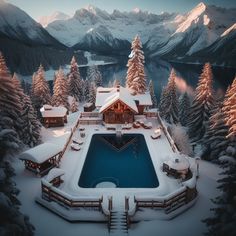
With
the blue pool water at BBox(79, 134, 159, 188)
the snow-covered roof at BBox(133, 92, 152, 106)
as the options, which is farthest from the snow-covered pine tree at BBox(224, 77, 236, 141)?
the snow-covered roof at BBox(133, 92, 152, 106)

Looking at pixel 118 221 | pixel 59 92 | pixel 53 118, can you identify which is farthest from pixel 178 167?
pixel 59 92

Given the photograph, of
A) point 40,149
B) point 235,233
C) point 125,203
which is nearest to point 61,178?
point 40,149

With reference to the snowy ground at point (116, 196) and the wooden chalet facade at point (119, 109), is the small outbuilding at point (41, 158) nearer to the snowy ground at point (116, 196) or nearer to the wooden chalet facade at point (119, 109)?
the snowy ground at point (116, 196)

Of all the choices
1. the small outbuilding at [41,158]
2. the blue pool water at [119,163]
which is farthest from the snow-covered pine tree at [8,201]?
the blue pool water at [119,163]

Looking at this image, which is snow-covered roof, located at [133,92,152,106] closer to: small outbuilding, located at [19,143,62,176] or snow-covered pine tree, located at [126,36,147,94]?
snow-covered pine tree, located at [126,36,147,94]

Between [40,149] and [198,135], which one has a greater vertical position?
[40,149]

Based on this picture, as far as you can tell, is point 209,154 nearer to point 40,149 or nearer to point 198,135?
point 198,135
